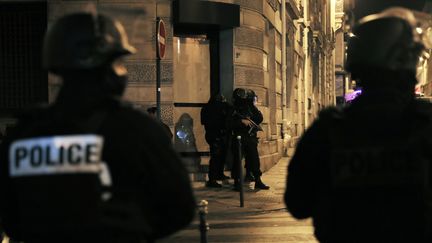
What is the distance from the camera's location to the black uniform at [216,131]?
1238cm

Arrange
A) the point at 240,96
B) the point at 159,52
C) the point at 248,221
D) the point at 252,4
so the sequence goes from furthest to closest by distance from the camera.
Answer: the point at 252,4, the point at 240,96, the point at 248,221, the point at 159,52

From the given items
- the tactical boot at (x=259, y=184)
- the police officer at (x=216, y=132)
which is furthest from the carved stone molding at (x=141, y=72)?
the tactical boot at (x=259, y=184)

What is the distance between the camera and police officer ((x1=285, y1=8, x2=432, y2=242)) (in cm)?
258

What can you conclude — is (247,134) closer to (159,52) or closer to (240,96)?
(240,96)

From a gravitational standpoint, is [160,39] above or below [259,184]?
above

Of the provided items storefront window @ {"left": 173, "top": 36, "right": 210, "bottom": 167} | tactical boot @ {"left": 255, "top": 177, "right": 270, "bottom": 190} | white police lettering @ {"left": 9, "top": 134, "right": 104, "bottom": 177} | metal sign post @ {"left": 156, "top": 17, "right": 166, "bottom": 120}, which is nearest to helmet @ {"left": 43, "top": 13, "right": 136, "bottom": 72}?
white police lettering @ {"left": 9, "top": 134, "right": 104, "bottom": 177}

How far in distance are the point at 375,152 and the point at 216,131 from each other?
390 inches

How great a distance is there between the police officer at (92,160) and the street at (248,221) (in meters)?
5.18

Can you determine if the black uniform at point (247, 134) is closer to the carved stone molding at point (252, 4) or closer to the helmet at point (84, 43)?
the carved stone molding at point (252, 4)

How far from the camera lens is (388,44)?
8.84 ft

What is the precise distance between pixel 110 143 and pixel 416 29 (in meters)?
1.44

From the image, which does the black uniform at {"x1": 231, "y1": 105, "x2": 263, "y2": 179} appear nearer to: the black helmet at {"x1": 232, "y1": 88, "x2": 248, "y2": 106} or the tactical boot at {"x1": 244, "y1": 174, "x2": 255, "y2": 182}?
the black helmet at {"x1": 232, "y1": 88, "x2": 248, "y2": 106}

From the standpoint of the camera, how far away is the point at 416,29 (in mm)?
2850

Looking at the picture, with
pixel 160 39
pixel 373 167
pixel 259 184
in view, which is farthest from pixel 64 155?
pixel 259 184
